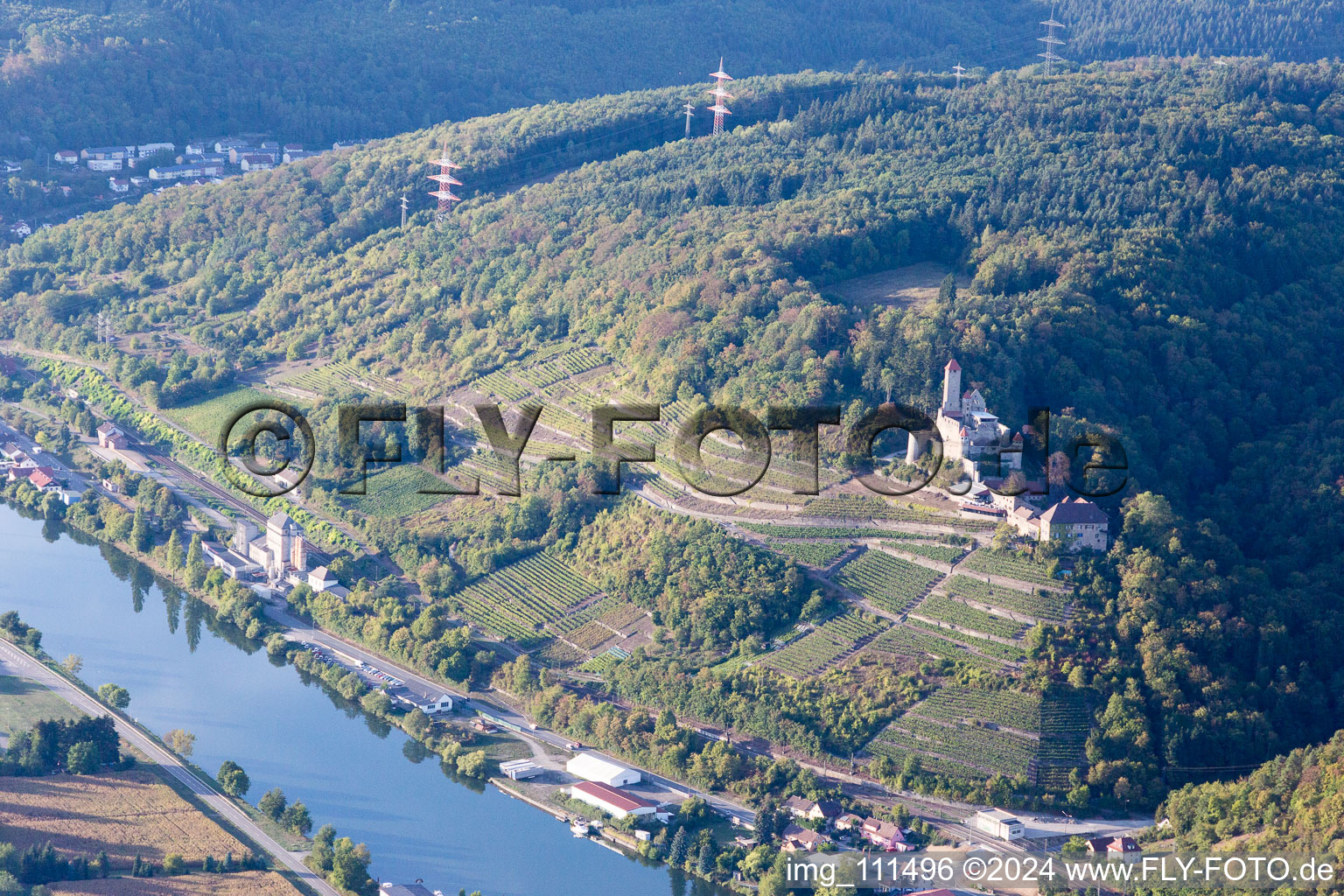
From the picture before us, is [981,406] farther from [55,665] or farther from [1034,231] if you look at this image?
[55,665]

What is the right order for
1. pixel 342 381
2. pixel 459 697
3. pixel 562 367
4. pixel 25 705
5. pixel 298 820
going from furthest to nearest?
pixel 342 381 → pixel 562 367 → pixel 459 697 → pixel 25 705 → pixel 298 820

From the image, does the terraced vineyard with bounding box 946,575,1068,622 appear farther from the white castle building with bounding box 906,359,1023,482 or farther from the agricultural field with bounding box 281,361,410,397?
the agricultural field with bounding box 281,361,410,397

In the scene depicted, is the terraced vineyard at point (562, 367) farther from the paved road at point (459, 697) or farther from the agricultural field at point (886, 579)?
the agricultural field at point (886, 579)

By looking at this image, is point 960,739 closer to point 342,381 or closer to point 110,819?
point 110,819

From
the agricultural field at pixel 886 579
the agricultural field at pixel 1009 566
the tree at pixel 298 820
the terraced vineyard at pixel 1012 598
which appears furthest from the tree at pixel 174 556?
the agricultural field at pixel 1009 566

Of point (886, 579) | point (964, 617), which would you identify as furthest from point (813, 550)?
point (964, 617)

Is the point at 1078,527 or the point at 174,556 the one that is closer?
the point at 1078,527
